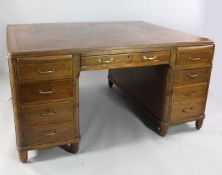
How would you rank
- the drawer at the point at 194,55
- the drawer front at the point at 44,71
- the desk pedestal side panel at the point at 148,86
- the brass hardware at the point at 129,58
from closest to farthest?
the drawer front at the point at 44,71
the brass hardware at the point at 129,58
the drawer at the point at 194,55
the desk pedestal side panel at the point at 148,86

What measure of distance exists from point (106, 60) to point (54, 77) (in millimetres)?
305

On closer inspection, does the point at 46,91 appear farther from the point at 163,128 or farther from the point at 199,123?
the point at 199,123

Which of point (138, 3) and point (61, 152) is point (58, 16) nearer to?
point (138, 3)

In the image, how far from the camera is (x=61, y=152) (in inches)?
68.6

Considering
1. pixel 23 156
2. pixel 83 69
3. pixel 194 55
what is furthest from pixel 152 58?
pixel 23 156

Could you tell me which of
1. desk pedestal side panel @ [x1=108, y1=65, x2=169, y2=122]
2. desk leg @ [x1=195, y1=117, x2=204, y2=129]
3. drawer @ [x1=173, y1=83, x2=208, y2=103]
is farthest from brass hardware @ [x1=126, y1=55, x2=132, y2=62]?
desk leg @ [x1=195, y1=117, x2=204, y2=129]

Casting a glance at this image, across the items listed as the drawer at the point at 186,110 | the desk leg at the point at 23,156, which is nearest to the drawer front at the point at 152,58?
the drawer at the point at 186,110

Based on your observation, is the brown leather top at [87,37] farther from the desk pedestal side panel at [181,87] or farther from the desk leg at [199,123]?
the desk leg at [199,123]

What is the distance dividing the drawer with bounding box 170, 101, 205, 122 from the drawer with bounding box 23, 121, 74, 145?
2.27ft

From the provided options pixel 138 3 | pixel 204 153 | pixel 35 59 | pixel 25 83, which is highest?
pixel 138 3

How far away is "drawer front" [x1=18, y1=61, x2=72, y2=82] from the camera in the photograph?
1.44 meters

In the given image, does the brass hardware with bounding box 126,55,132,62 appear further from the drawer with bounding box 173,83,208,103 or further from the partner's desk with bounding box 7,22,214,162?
the drawer with bounding box 173,83,208,103

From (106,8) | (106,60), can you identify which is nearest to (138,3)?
(106,8)

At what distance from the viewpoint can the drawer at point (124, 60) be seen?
158cm
